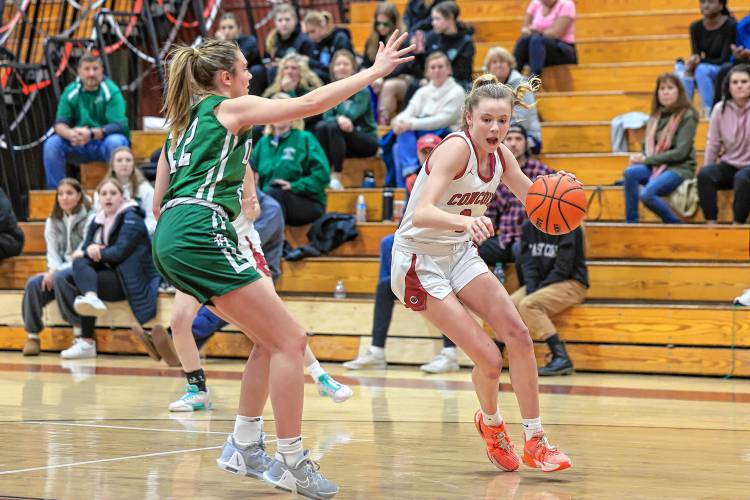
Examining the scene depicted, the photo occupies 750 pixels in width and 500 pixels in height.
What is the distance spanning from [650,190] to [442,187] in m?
4.34

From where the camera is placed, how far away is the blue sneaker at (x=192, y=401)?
19.0 feet

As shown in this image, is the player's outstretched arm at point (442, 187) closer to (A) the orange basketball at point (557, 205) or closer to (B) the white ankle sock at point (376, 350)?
(A) the orange basketball at point (557, 205)

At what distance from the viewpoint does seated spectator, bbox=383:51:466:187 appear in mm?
8891

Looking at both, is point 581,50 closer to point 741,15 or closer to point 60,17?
point 741,15

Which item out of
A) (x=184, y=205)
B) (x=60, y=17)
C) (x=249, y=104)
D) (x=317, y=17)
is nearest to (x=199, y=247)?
(x=184, y=205)

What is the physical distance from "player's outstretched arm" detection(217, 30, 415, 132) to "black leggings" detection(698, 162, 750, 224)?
478 cm

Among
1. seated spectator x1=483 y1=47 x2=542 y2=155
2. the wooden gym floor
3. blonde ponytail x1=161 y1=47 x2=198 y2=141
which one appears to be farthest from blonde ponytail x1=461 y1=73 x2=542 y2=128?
seated spectator x1=483 y1=47 x2=542 y2=155

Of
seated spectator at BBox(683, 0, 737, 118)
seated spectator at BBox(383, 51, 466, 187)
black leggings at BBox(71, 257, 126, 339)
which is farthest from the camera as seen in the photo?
seated spectator at BBox(683, 0, 737, 118)

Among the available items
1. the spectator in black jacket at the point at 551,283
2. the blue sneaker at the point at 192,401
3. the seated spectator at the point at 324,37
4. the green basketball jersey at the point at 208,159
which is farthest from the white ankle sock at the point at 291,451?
the seated spectator at the point at 324,37

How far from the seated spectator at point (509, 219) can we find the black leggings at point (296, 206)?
1.44 metres

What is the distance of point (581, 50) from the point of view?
10.7m

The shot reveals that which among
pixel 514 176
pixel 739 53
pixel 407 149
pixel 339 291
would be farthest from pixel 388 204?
pixel 514 176

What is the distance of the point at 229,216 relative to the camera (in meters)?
3.85

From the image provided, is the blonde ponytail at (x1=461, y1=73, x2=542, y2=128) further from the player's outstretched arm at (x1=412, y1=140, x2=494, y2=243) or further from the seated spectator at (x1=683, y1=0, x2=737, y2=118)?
the seated spectator at (x1=683, y1=0, x2=737, y2=118)
